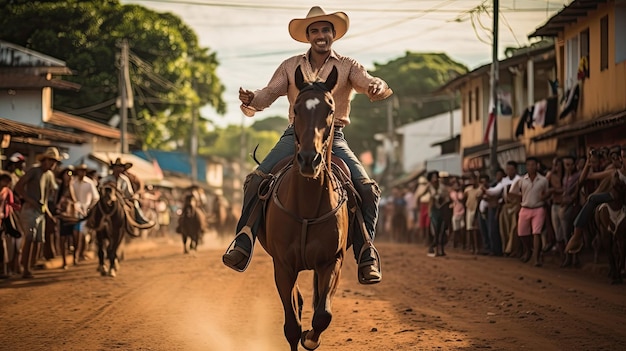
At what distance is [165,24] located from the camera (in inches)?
1801

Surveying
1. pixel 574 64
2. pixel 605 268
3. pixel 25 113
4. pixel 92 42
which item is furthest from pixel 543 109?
pixel 92 42

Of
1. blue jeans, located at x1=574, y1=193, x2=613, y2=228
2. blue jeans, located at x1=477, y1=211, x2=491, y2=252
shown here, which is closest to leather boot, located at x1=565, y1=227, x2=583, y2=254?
blue jeans, located at x1=574, y1=193, x2=613, y2=228

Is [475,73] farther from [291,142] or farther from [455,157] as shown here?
[291,142]

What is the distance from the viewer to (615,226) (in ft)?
49.3

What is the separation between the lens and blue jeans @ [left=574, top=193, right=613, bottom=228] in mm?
15367

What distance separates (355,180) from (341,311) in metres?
4.16

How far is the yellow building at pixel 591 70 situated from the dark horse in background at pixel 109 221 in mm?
10193

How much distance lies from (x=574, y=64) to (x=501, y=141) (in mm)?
11440

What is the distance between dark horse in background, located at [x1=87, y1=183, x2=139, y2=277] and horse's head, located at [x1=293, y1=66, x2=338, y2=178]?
1176 cm

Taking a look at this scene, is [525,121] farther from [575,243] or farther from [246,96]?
[246,96]

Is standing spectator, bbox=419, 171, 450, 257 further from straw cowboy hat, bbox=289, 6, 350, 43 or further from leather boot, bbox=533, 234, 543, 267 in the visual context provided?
straw cowboy hat, bbox=289, 6, 350, 43

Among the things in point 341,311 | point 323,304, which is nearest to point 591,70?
point 341,311

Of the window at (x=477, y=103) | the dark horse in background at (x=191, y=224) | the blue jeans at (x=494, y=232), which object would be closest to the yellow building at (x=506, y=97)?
the window at (x=477, y=103)

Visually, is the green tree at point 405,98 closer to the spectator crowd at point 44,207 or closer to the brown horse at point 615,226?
the spectator crowd at point 44,207
